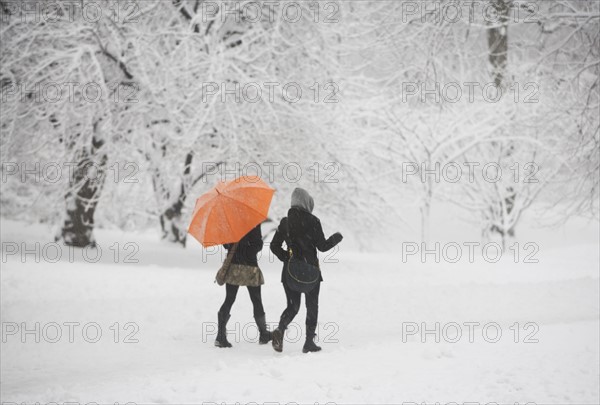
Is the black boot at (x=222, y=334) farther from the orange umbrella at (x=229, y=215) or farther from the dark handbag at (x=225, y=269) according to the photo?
the orange umbrella at (x=229, y=215)

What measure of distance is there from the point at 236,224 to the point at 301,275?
3.06ft

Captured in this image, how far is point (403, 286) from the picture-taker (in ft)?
34.6

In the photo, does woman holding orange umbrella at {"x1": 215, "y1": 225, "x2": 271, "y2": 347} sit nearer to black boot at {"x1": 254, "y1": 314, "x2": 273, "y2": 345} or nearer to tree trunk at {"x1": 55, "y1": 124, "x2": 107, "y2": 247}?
black boot at {"x1": 254, "y1": 314, "x2": 273, "y2": 345}

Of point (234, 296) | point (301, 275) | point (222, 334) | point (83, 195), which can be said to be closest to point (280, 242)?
point (301, 275)

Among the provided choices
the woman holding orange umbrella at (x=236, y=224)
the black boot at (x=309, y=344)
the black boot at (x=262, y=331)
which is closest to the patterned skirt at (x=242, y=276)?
the woman holding orange umbrella at (x=236, y=224)

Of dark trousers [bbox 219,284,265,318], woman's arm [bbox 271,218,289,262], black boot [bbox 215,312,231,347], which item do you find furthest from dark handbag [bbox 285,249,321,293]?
black boot [bbox 215,312,231,347]

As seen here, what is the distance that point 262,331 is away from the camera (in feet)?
22.6

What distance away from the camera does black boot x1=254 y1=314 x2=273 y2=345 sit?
6840mm

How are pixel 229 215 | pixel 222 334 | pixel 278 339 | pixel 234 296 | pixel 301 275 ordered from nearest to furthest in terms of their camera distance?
pixel 301 275 → pixel 229 215 → pixel 278 339 → pixel 234 296 → pixel 222 334

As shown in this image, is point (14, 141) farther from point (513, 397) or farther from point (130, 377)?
point (513, 397)

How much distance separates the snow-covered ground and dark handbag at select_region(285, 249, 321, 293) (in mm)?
742

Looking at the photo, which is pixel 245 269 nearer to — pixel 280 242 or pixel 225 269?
pixel 225 269

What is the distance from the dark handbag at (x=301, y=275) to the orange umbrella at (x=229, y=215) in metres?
0.64

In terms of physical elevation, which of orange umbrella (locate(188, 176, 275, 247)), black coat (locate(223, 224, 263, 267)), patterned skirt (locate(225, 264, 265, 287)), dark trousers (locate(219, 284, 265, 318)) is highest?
orange umbrella (locate(188, 176, 275, 247))
